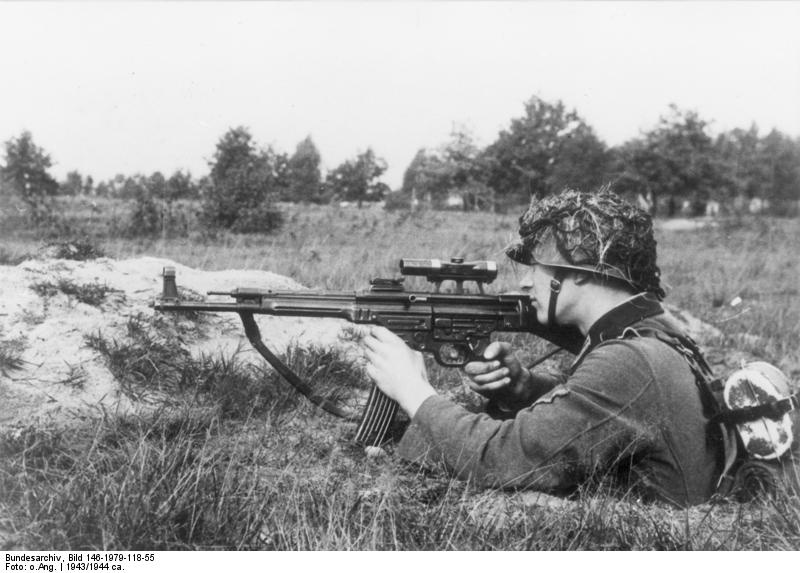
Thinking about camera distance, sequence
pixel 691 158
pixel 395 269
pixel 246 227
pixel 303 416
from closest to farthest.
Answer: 1. pixel 303 416
2. pixel 395 269
3. pixel 246 227
4. pixel 691 158

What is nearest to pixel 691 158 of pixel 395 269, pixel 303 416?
pixel 395 269

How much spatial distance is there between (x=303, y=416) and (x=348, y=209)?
19.6 m

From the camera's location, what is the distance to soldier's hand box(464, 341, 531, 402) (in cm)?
400

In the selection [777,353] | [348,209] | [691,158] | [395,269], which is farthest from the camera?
[691,158]

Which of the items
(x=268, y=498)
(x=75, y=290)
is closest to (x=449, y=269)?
(x=268, y=498)

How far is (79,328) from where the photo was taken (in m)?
4.91

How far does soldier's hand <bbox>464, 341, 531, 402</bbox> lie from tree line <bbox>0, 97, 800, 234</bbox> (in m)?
9.62

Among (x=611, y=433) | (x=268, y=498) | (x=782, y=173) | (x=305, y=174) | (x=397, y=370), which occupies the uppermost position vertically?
(x=782, y=173)

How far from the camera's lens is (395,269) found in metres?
9.49

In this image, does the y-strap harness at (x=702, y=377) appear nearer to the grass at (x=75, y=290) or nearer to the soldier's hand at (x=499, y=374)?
the soldier's hand at (x=499, y=374)

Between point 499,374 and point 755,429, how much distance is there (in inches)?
52.8

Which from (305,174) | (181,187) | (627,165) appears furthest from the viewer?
(305,174)

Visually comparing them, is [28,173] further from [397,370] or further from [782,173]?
[782,173]
